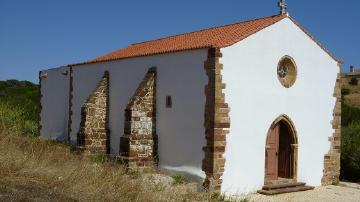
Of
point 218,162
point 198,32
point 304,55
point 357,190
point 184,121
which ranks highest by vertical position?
point 198,32

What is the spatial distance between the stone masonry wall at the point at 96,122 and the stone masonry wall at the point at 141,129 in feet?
9.06

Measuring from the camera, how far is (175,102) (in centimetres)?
1408

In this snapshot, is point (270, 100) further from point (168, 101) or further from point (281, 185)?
point (168, 101)

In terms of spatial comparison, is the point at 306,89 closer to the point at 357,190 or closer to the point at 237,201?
the point at 357,190

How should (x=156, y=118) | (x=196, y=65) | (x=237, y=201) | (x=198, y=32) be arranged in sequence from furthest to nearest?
(x=198, y=32) → (x=156, y=118) → (x=196, y=65) → (x=237, y=201)

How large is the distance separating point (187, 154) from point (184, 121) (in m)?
0.97

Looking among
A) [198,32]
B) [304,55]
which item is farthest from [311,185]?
[198,32]

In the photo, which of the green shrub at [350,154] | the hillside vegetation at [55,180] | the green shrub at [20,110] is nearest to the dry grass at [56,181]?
the hillside vegetation at [55,180]

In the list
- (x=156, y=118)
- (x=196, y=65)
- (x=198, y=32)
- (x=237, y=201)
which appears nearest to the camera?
(x=237, y=201)

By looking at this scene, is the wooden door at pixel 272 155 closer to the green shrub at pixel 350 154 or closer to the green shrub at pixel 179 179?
the green shrub at pixel 179 179

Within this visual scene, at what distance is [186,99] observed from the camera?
1363cm

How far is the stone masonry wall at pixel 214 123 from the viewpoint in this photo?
41.3 ft

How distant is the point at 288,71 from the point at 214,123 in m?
→ 3.87

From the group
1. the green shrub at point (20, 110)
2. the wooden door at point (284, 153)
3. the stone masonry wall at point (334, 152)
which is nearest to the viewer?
the green shrub at point (20, 110)
